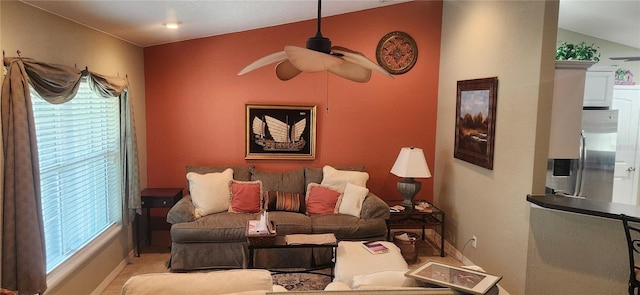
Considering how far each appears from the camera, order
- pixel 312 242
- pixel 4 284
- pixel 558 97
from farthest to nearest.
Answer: pixel 312 242 → pixel 558 97 → pixel 4 284

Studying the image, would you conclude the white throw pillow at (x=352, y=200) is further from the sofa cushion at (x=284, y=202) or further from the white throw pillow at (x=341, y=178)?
the sofa cushion at (x=284, y=202)

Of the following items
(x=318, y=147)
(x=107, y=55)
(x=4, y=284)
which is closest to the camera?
(x=4, y=284)

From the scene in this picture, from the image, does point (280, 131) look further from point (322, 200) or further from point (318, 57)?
point (318, 57)

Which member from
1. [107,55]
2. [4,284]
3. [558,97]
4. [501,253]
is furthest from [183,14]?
[501,253]

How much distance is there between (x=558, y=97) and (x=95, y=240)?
4.10 meters

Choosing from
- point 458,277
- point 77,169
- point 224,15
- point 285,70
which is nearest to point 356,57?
point 285,70

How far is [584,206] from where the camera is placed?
9.40ft

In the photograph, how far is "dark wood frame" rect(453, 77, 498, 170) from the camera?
3.77 meters

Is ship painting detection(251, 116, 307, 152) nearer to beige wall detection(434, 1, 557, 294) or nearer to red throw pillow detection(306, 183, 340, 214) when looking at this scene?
red throw pillow detection(306, 183, 340, 214)

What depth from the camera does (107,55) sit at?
12.3 ft

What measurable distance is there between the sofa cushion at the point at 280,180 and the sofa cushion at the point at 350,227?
26.3 inches

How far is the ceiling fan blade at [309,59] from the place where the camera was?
5.92 ft

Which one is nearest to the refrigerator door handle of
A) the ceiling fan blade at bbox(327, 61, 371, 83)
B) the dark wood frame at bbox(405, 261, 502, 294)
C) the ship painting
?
the dark wood frame at bbox(405, 261, 502, 294)

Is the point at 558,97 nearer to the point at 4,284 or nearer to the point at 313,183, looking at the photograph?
the point at 313,183
